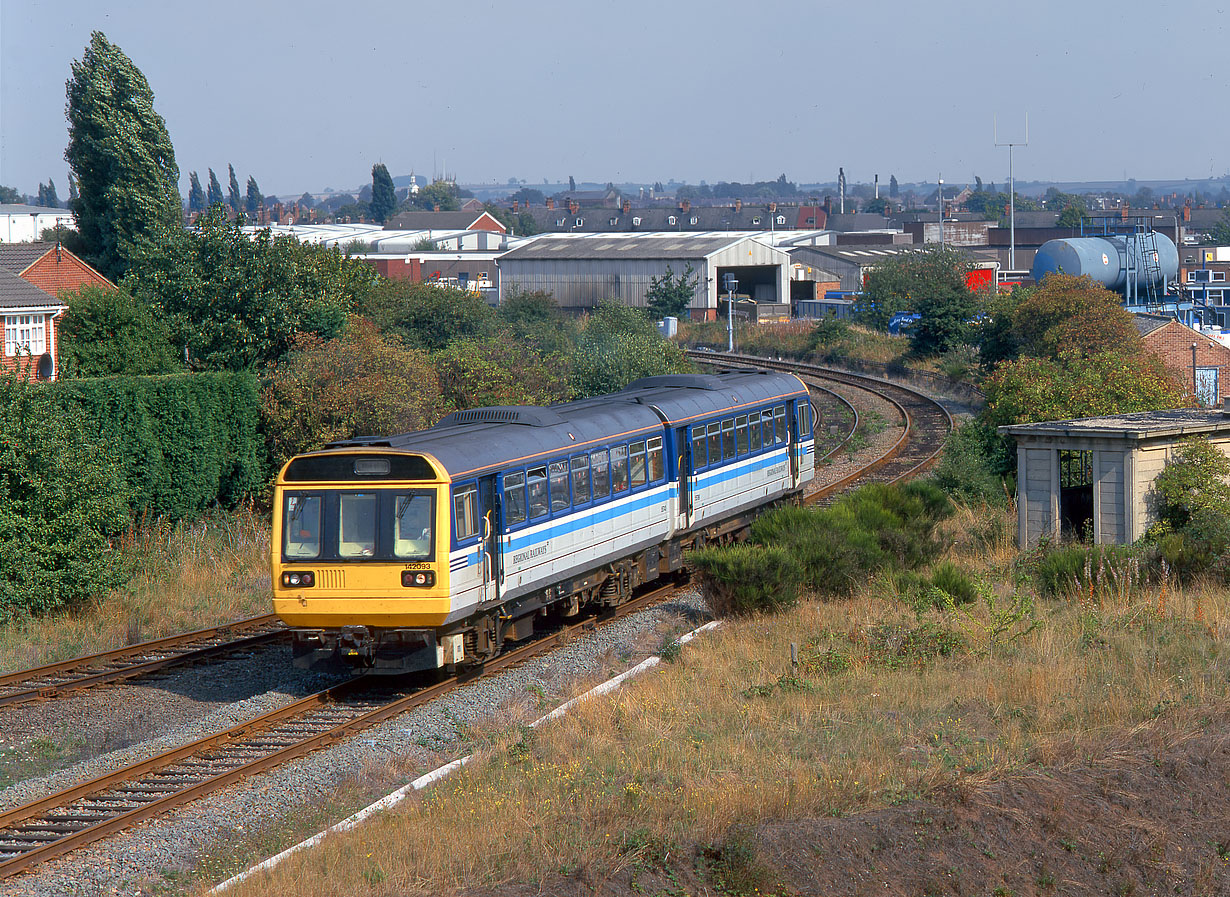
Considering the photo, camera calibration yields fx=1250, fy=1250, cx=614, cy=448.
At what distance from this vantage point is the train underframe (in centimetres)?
1404

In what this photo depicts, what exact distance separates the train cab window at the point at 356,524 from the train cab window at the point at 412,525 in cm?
28

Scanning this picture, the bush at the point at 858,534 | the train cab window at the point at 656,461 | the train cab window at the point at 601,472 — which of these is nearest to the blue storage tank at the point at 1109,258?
the bush at the point at 858,534

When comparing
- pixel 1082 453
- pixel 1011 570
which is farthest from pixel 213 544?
pixel 1082 453

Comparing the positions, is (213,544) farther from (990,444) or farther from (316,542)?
(990,444)

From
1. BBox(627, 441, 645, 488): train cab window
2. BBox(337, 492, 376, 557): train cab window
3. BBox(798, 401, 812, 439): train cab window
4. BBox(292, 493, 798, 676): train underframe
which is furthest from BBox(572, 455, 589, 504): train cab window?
BBox(798, 401, 812, 439): train cab window

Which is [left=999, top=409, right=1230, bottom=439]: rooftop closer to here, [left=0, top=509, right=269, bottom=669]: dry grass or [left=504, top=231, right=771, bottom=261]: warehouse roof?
[left=0, top=509, right=269, bottom=669]: dry grass

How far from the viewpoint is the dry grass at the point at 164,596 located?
17.6 metres

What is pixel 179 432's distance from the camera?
24.1m

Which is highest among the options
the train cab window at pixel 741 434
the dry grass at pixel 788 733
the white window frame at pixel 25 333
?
the white window frame at pixel 25 333

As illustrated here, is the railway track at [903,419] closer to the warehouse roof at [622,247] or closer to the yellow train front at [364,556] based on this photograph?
the yellow train front at [364,556]

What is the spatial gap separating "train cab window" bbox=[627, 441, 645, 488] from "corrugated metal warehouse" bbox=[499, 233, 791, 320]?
51.8 meters

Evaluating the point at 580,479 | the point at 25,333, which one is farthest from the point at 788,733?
the point at 25,333

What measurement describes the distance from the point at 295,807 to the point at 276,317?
21405mm

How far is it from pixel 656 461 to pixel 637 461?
0.70 m
